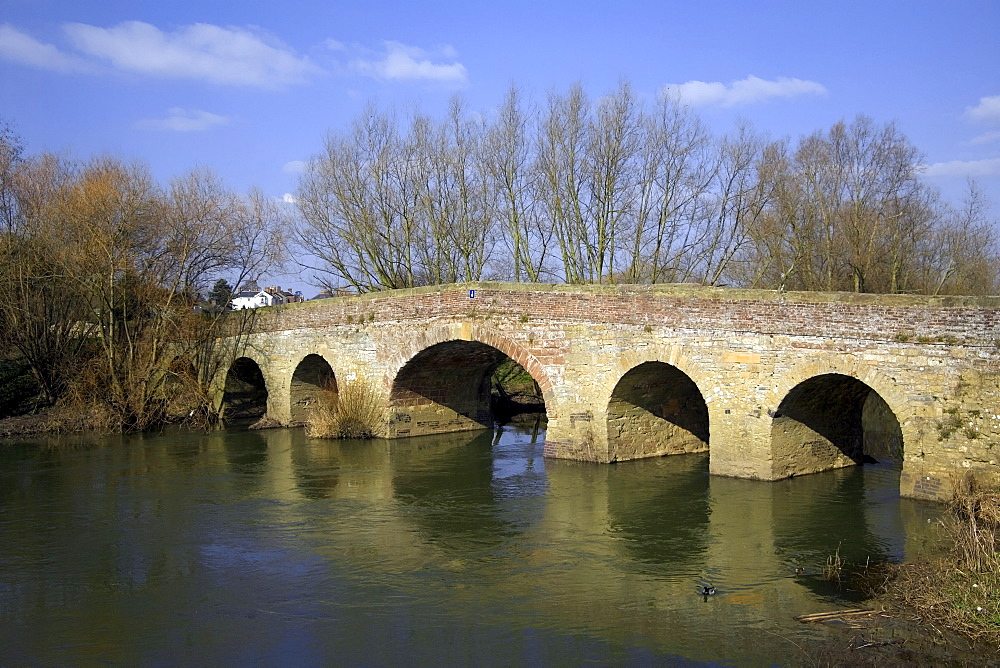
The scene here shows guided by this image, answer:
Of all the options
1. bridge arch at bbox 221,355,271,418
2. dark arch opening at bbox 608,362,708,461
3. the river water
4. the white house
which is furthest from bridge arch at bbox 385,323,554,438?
the white house

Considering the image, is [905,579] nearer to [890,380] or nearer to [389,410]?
[890,380]

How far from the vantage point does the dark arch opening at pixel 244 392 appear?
24.5 m

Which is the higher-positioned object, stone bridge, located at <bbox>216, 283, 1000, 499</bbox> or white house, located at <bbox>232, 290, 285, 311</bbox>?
white house, located at <bbox>232, 290, 285, 311</bbox>

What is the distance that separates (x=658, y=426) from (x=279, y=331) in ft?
34.3

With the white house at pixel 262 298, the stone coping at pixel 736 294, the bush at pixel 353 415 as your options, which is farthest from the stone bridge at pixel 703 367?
the white house at pixel 262 298

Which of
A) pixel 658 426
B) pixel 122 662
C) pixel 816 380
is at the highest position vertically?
pixel 816 380

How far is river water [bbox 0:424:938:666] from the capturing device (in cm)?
769

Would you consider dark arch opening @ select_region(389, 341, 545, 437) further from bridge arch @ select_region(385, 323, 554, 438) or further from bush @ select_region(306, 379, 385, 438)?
bush @ select_region(306, 379, 385, 438)

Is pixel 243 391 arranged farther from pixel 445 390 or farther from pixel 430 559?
pixel 430 559

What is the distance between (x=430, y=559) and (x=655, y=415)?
6838mm

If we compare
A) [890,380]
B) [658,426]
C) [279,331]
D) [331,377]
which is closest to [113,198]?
[279,331]

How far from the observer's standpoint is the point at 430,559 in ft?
33.8

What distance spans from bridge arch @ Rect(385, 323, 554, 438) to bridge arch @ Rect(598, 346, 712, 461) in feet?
4.50

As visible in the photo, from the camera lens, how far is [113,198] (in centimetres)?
2220
